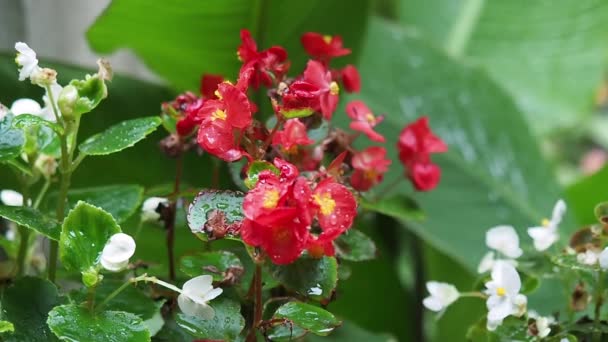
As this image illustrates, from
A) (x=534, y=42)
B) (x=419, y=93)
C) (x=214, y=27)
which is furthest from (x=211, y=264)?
(x=534, y=42)

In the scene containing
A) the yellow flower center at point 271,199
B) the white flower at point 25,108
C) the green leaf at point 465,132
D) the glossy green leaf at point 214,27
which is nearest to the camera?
the yellow flower center at point 271,199

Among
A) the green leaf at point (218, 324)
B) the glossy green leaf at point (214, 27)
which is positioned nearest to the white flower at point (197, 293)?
the green leaf at point (218, 324)

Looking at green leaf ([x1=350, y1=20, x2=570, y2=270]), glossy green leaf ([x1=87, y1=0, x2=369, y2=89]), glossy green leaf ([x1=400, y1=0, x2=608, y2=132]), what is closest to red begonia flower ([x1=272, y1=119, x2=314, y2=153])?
glossy green leaf ([x1=87, y1=0, x2=369, y2=89])

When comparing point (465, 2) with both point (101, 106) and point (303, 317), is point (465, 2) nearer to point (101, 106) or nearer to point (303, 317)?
point (101, 106)

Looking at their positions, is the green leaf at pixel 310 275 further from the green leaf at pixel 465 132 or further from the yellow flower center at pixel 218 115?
the green leaf at pixel 465 132

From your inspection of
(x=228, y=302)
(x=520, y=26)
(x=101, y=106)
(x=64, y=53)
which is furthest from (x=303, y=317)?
(x=520, y=26)

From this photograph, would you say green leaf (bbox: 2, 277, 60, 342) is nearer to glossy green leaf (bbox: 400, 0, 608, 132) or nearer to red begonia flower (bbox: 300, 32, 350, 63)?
red begonia flower (bbox: 300, 32, 350, 63)
